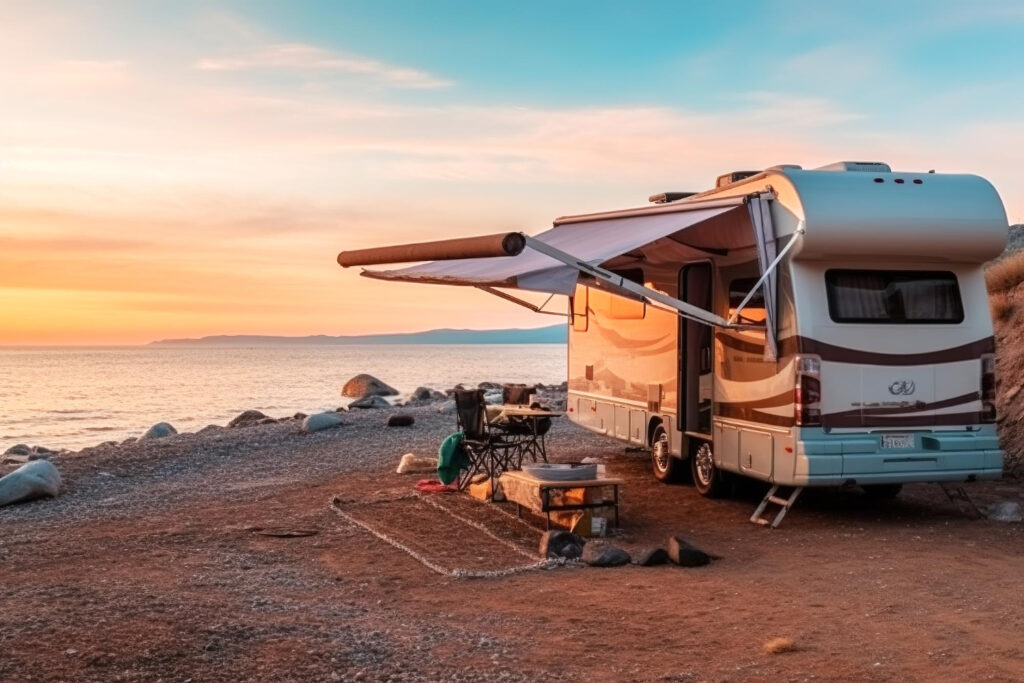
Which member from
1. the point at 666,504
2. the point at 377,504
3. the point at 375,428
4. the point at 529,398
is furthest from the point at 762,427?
the point at 375,428

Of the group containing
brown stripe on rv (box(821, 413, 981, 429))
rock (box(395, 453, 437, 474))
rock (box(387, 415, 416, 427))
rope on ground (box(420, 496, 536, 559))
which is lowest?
rope on ground (box(420, 496, 536, 559))

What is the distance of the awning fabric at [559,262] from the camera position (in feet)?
30.6

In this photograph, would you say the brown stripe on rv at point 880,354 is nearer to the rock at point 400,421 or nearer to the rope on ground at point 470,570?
the rope on ground at point 470,570

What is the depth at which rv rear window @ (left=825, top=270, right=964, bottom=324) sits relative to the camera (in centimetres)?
958

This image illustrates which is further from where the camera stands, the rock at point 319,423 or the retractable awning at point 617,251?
the rock at point 319,423

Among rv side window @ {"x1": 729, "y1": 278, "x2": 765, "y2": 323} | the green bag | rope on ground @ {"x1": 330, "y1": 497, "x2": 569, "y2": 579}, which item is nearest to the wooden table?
rope on ground @ {"x1": 330, "y1": 497, "x2": 569, "y2": 579}

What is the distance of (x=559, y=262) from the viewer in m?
9.51

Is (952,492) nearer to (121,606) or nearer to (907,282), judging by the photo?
(907,282)

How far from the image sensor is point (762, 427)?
9.92m

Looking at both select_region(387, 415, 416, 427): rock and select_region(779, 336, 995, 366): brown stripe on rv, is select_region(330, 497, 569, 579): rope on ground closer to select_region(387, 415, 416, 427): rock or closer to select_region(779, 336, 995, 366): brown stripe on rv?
select_region(779, 336, 995, 366): brown stripe on rv

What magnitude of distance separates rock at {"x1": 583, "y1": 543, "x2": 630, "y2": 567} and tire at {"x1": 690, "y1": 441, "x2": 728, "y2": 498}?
2.86 m

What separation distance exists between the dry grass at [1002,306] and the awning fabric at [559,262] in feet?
21.8

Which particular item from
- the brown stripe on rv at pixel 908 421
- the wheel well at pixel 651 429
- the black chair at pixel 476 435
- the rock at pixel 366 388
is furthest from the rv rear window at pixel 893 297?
the rock at pixel 366 388

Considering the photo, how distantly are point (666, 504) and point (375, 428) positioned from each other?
9.69m
